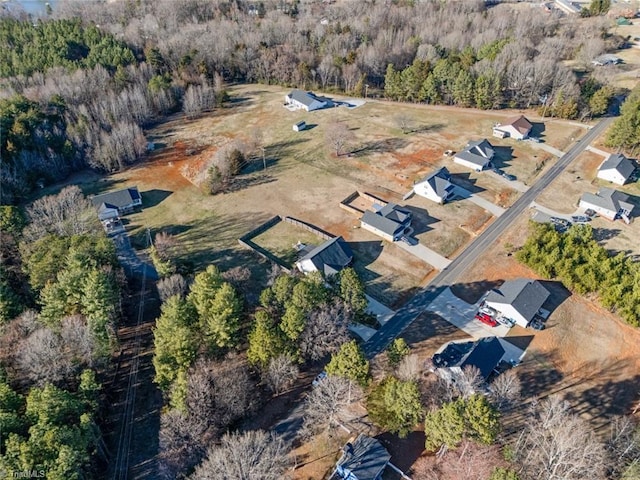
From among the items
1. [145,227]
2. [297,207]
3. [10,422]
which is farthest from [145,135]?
[10,422]

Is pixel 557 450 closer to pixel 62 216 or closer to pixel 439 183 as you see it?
pixel 439 183

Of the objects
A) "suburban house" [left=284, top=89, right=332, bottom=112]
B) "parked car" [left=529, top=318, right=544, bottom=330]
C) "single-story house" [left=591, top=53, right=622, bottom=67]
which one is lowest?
"parked car" [left=529, top=318, right=544, bottom=330]

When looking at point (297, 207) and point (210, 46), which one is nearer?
point (297, 207)

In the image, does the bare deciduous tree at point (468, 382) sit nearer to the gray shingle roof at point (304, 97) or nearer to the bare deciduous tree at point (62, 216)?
the bare deciduous tree at point (62, 216)

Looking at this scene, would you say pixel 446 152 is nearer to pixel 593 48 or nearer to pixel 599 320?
pixel 599 320

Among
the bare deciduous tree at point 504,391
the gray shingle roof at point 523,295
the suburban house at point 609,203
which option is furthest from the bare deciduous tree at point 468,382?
the suburban house at point 609,203

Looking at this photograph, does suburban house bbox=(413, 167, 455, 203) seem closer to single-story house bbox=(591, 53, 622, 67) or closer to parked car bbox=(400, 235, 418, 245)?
parked car bbox=(400, 235, 418, 245)

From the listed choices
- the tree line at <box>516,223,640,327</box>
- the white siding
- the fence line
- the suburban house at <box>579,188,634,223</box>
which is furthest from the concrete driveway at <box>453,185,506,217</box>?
the fence line
